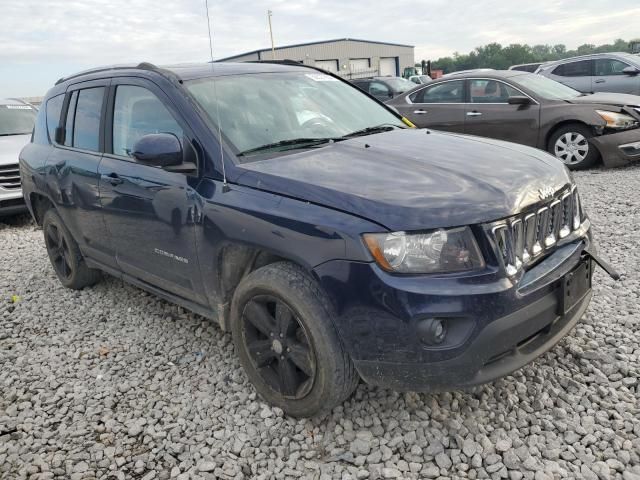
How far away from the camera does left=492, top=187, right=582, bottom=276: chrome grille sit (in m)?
2.19

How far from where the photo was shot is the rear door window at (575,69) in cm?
1193

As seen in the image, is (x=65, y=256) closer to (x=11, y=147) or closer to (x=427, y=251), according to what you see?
(x=427, y=251)

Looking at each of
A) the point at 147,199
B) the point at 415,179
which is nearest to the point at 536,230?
the point at 415,179

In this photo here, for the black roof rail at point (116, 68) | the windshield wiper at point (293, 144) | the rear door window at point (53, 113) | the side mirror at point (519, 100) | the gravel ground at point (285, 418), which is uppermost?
the black roof rail at point (116, 68)

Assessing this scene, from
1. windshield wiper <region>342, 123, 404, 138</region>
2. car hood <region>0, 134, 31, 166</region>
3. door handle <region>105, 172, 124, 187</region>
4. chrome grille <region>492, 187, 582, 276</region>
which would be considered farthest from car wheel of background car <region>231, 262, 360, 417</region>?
car hood <region>0, 134, 31, 166</region>

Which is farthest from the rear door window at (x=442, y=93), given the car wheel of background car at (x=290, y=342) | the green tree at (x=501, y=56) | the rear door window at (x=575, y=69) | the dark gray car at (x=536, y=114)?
the green tree at (x=501, y=56)

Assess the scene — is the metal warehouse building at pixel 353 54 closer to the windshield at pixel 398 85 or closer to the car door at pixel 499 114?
the windshield at pixel 398 85

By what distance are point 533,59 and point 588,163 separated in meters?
66.6

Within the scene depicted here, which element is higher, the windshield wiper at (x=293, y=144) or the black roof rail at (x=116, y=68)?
the black roof rail at (x=116, y=68)

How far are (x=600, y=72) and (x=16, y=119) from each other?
12.0 meters

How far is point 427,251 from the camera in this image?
2.14 metres

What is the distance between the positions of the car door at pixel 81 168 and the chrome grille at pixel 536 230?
2.72 m

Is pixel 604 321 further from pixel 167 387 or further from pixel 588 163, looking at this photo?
pixel 588 163

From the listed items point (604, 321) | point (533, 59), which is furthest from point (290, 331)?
point (533, 59)
